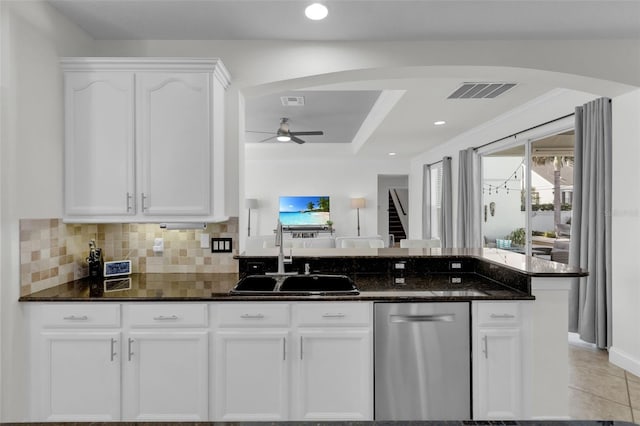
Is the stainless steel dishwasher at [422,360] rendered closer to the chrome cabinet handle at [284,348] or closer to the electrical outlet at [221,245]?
the chrome cabinet handle at [284,348]

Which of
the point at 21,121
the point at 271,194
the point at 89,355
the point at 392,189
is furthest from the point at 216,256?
the point at 392,189

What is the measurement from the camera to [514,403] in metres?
2.13

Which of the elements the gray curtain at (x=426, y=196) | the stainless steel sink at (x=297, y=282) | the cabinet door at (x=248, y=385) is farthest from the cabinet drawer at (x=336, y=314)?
the gray curtain at (x=426, y=196)

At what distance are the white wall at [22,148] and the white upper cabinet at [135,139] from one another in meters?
0.09

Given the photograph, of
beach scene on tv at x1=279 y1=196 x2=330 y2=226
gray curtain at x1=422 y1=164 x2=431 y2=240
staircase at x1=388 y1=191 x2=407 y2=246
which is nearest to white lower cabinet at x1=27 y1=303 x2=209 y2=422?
gray curtain at x1=422 y1=164 x2=431 y2=240

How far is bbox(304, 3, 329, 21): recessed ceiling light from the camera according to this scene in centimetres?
232

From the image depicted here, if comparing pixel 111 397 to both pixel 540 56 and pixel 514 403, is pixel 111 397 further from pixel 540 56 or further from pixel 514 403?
pixel 540 56

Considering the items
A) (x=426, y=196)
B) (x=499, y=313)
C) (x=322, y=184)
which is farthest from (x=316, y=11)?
(x=322, y=184)

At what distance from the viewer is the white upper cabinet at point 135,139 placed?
242 centimetres

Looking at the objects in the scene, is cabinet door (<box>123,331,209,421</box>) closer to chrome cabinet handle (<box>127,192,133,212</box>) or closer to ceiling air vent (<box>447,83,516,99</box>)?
chrome cabinet handle (<box>127,192,133,212</box>)

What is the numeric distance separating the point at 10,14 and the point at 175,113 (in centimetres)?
93

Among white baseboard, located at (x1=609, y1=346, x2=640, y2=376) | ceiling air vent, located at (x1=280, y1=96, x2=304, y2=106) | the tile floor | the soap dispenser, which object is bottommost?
the tile floor

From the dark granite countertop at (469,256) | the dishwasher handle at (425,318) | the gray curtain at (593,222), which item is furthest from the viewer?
the gray curtain at (593,222)

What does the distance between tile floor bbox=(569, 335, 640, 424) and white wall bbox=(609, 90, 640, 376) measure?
5.9 inches
